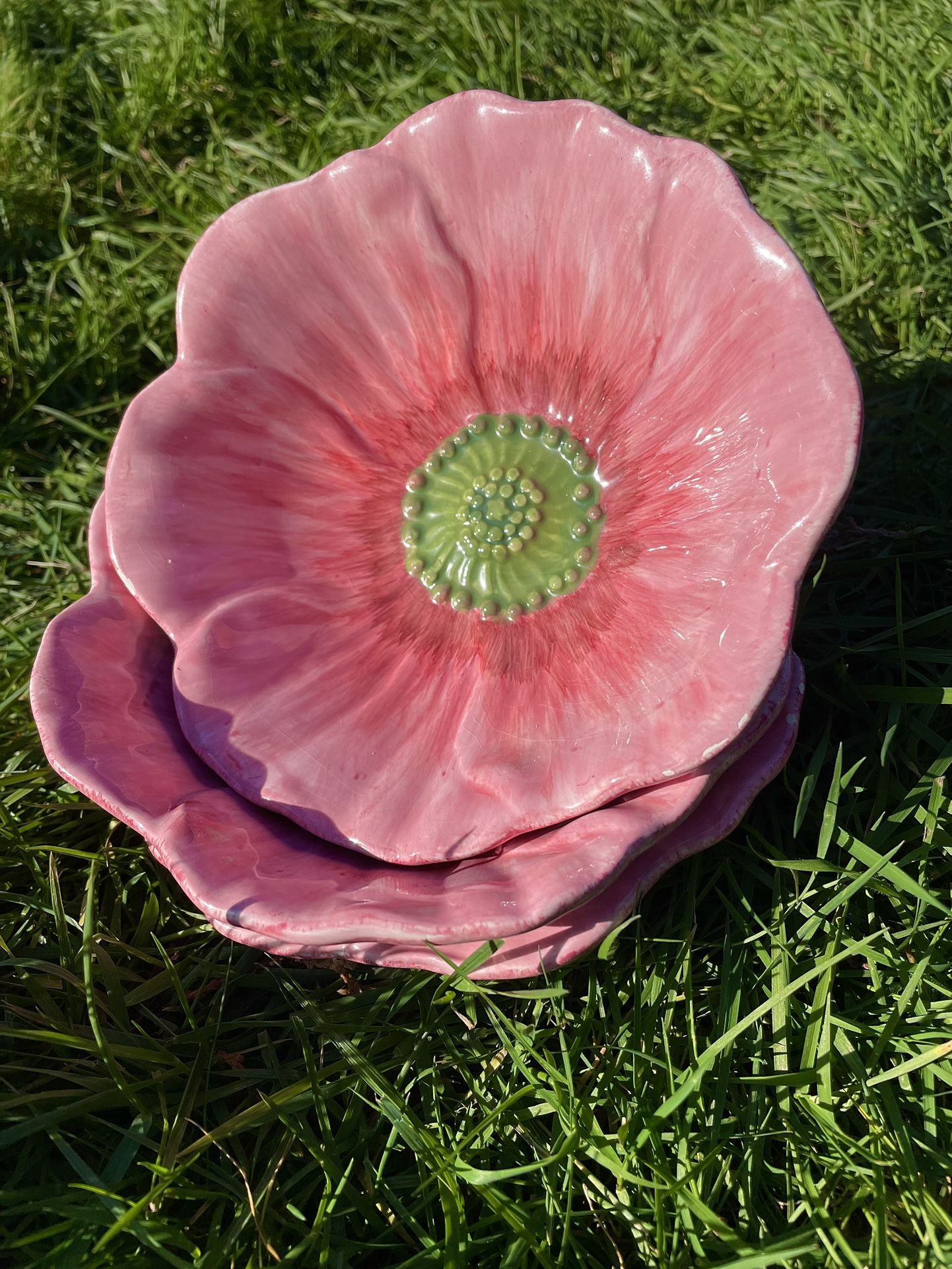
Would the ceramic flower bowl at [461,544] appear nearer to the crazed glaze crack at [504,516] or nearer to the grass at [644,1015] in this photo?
the crazed glaze crack at [504,516]

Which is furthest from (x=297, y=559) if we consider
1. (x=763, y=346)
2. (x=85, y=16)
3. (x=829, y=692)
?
(x=85, y=16)

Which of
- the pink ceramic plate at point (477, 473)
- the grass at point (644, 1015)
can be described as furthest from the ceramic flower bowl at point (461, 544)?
the grass at point (644, 1015)

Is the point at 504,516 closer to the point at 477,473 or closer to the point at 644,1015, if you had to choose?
the point at 477,473

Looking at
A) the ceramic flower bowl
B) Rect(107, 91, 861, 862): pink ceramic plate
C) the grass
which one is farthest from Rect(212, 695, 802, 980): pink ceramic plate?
the grass

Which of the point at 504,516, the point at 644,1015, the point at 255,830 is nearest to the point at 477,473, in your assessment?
the point at 504,516

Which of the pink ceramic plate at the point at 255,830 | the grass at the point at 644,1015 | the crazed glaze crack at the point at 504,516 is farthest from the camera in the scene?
the crazed glaze crack at the point at 504,516

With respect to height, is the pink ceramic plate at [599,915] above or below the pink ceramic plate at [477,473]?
below
